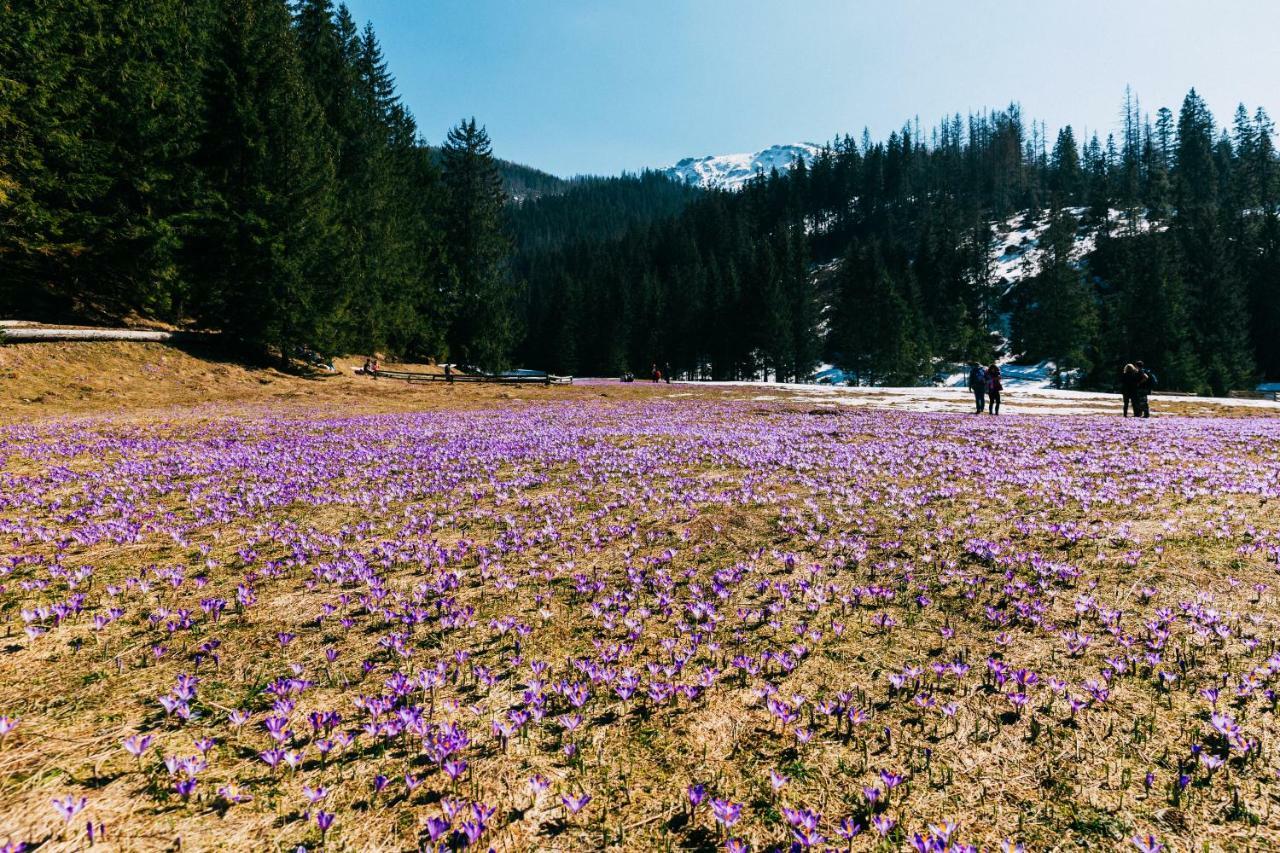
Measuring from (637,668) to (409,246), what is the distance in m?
50.8

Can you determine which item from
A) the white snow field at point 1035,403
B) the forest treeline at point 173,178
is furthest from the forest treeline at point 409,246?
the white snow field at point 1035,403

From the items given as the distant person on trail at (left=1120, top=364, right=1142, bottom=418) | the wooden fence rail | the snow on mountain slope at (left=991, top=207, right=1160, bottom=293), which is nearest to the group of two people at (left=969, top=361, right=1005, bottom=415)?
the distant person on trail at (left=1120, top=364, right=1142, bottom=418)

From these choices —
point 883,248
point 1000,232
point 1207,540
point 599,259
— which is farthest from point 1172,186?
point 1207,540

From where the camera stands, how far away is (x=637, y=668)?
422 cm

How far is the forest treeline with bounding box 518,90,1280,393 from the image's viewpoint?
70438 millimetres

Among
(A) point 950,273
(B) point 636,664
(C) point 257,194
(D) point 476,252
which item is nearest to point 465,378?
(D) point 476,252

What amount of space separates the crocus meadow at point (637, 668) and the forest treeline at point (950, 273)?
237 feet

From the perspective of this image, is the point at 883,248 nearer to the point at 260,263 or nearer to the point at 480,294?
the point at 480,294

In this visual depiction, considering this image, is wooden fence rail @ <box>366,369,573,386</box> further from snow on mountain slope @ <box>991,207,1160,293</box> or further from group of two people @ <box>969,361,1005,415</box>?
snow on mountain slope @ <box>991,207,1160,293</box>

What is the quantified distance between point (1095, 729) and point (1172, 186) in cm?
17938

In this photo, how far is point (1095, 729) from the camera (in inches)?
136

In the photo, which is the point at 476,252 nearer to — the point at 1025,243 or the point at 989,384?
the point at 989,384

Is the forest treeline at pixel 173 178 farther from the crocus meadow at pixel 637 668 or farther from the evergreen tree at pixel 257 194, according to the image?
the crocus meadow at pixel 637 668

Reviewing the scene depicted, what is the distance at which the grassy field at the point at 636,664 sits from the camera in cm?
274
